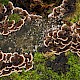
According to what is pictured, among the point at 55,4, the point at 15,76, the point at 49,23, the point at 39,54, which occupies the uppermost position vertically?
the point at 55,4

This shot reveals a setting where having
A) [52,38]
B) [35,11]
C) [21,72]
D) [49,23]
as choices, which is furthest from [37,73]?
[35,11]

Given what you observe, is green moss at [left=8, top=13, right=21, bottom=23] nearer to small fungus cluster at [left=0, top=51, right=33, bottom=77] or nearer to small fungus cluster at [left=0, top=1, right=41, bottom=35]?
small fungus cluster at [left=0, top=1, right=41, bottom=35]

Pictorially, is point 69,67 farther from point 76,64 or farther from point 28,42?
point 28,42

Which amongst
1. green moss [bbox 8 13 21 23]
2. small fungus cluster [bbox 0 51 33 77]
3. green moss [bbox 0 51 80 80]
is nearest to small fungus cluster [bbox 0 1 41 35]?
green moss [bbox 8 13 21 23]

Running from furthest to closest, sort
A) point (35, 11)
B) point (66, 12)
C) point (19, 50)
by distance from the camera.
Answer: point (35, 11), point (66, 12), point (19, 50)

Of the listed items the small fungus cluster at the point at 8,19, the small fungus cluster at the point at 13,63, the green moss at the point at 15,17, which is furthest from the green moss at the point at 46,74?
the green moss at the point at 15,17

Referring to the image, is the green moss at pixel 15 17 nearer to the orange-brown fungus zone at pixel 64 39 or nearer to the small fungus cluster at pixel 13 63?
the orange-brown fungus zone at pixel 64 39

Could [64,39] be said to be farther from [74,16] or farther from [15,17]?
[15,17]
